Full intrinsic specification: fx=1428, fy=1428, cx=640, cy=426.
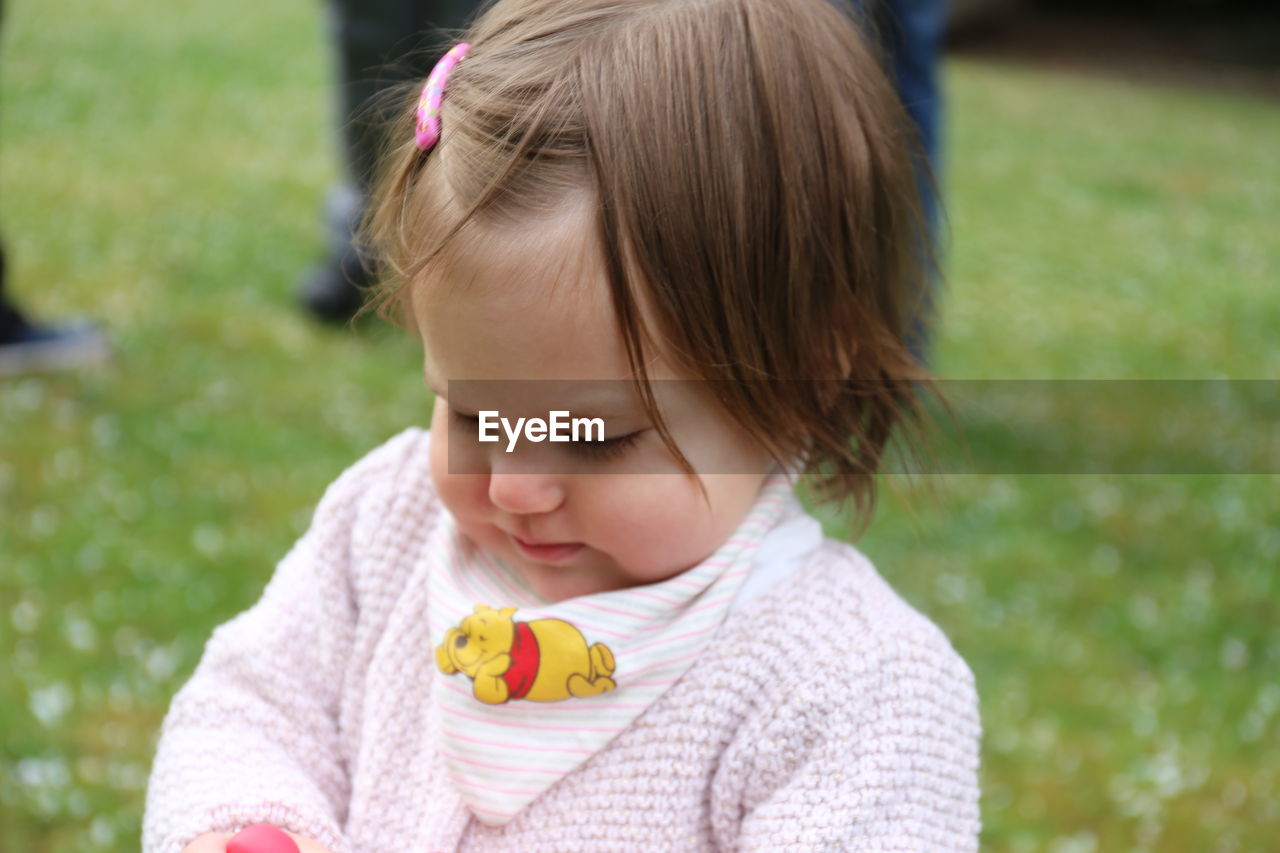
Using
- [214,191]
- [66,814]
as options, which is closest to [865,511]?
[66,814]

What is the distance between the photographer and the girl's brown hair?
1.21 metres

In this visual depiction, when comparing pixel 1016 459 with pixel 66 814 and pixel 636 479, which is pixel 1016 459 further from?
pixel 636 479

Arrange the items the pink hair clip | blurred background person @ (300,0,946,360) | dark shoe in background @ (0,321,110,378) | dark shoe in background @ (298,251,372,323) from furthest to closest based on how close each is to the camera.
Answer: dark shoe in background @ (298,251,372,323) → dark shoe in background @ (0,321,110,378) → blurred background person @ (300,0,946,360) → the pink hair clip

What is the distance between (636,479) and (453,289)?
0.23m

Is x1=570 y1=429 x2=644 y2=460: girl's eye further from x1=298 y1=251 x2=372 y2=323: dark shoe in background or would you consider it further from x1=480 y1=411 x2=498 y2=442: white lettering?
x1=298 y1=251 x2=372 y2=323: dark shoe in background

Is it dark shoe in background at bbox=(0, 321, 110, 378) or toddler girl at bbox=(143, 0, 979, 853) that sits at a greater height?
toddler girl at bbox=(143, 0, 979, 853)

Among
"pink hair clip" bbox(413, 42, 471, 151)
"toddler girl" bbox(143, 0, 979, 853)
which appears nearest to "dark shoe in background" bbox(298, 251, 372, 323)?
"toddler girl" bbox(143, 0, 979, 853)

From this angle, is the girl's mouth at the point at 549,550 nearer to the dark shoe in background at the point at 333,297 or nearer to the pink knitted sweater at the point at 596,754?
the pink knitted sweater at the point at 596,754

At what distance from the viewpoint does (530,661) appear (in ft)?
4.59

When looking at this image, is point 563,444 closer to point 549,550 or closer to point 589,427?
point 589,427

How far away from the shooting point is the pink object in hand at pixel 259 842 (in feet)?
4.42

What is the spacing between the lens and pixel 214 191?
7.17 meters

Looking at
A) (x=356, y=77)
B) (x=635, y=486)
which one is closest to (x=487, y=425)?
(x=635, y=486)

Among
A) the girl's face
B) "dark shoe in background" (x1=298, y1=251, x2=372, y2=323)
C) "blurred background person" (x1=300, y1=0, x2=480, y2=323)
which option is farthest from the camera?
"dark shoe in background" (x1=298, y1=251, x2=372, y2=323)
